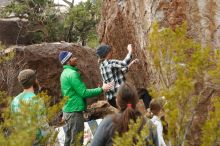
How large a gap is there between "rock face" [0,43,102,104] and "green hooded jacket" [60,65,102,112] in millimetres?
5497

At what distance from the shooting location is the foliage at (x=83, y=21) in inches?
731

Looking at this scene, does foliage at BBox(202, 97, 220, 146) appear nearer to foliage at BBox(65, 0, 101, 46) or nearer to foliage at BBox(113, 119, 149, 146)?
foliage at BBox(113, 119, 149, 146)

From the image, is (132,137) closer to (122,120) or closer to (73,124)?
(122,120)

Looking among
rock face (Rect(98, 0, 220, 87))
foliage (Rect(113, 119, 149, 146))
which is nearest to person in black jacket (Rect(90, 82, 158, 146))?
foliage (Rect(113, 119, 149, 146))

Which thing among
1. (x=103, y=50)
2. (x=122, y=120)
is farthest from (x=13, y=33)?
(x=122, y=120)

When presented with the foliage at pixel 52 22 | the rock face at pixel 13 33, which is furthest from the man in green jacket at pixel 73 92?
the rock face at pixel 13 33

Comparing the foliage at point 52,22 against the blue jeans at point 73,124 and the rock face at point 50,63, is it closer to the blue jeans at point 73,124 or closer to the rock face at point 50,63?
the rock face at point 50,63

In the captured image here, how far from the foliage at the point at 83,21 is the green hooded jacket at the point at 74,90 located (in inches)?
484

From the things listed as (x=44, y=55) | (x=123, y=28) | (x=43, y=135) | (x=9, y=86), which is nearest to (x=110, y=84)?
(x=43, y=135)

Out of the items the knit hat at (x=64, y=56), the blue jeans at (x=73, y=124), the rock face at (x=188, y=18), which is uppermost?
the rock face at (x=188, y=18)

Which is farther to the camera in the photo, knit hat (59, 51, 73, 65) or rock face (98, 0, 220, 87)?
knit hat (59, 51, 73, 65)

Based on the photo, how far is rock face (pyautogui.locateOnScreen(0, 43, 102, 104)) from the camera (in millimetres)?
12012

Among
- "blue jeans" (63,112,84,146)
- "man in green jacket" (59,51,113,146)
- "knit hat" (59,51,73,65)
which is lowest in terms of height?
"blue jeans" (63,112,84,146)

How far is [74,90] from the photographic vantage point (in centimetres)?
628
